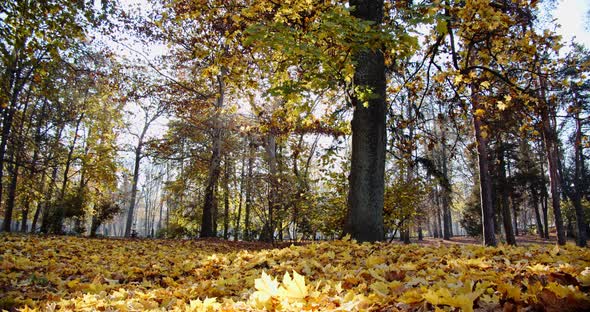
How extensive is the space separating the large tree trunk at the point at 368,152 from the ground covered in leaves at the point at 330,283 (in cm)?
78

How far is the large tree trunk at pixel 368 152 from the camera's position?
5.20 m

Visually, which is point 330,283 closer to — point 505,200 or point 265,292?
point 265,292

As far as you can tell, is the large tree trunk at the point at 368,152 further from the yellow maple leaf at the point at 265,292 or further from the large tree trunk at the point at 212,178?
the large tree trunk at the point at 212,178

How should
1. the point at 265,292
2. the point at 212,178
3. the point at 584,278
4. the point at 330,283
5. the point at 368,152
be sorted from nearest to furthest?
the point at 265,292, the point at 584,278, the point at 330,283, the point at 368,152, the point at 212,178

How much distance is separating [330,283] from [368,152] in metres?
3.35

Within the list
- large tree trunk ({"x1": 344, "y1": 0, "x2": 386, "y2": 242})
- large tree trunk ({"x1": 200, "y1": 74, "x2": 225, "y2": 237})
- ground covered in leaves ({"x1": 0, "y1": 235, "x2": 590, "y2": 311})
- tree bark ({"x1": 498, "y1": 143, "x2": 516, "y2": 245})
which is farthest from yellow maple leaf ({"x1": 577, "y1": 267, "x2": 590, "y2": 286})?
tree bark ({"x1": 498, "y1": 143, "x2": 516, "y2": 245})

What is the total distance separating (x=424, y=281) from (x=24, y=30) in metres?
5.55

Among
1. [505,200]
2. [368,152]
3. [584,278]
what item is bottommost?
[584,278]

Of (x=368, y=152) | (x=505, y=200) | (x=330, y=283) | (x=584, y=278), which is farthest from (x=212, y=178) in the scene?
(x=505, y=200)

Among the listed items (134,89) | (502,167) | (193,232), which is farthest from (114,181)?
(502,167)

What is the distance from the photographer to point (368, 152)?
5.28m

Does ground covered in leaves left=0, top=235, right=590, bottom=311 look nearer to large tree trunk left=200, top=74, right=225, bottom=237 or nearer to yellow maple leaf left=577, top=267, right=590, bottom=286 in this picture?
yellow maple leaf left=577, top=267, right=590, bottom=286

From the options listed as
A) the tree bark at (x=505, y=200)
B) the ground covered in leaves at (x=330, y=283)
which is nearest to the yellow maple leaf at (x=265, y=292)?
the ground covered in leaves at (x=330, y=283)

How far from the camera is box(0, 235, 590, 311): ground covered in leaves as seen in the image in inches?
58.7
